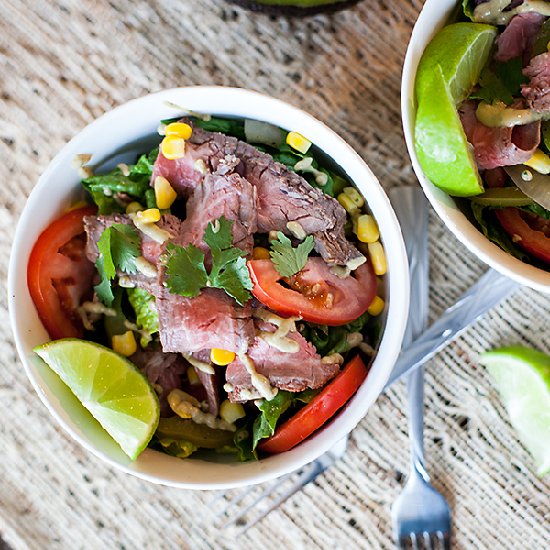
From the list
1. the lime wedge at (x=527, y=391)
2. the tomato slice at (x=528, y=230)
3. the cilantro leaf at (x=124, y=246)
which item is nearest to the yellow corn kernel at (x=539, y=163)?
the tomato slice at (x=528, y=230)

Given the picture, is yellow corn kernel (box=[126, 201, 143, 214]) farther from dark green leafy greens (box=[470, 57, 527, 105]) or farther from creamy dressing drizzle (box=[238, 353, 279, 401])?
dark green leafy greens (box=[470, 57, 527, 105])

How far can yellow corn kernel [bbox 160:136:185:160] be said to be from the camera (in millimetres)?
1541

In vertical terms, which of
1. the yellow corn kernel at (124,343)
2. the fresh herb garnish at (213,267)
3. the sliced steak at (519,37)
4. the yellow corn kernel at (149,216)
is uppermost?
the yellow corn kernel at (149,216)

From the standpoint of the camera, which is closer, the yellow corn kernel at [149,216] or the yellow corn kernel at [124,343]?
the yellow corn kernel at [149,216]

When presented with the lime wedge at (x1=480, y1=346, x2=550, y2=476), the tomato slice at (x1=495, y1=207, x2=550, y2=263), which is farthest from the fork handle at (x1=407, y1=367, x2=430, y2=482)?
the tomato slice at (x1=495, y1=207, x2=550, y2=263)

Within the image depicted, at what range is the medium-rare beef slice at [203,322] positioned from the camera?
1513mm

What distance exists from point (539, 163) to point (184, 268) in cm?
74

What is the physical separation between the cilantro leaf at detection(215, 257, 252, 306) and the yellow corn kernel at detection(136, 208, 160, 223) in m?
0.18

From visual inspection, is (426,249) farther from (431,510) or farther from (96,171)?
(96,171)

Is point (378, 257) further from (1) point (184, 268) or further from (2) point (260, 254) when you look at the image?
(1) point (184, 268)

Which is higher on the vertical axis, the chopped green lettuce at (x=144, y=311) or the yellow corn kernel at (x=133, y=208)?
the yellow corn kernel at (x=133, y=208)

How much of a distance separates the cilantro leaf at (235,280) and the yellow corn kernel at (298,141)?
27cm

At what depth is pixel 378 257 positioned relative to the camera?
1.61m

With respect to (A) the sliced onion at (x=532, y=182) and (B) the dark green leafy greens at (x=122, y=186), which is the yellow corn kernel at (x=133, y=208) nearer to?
(B) the dark green leafy greens at (x=122, y=186)
